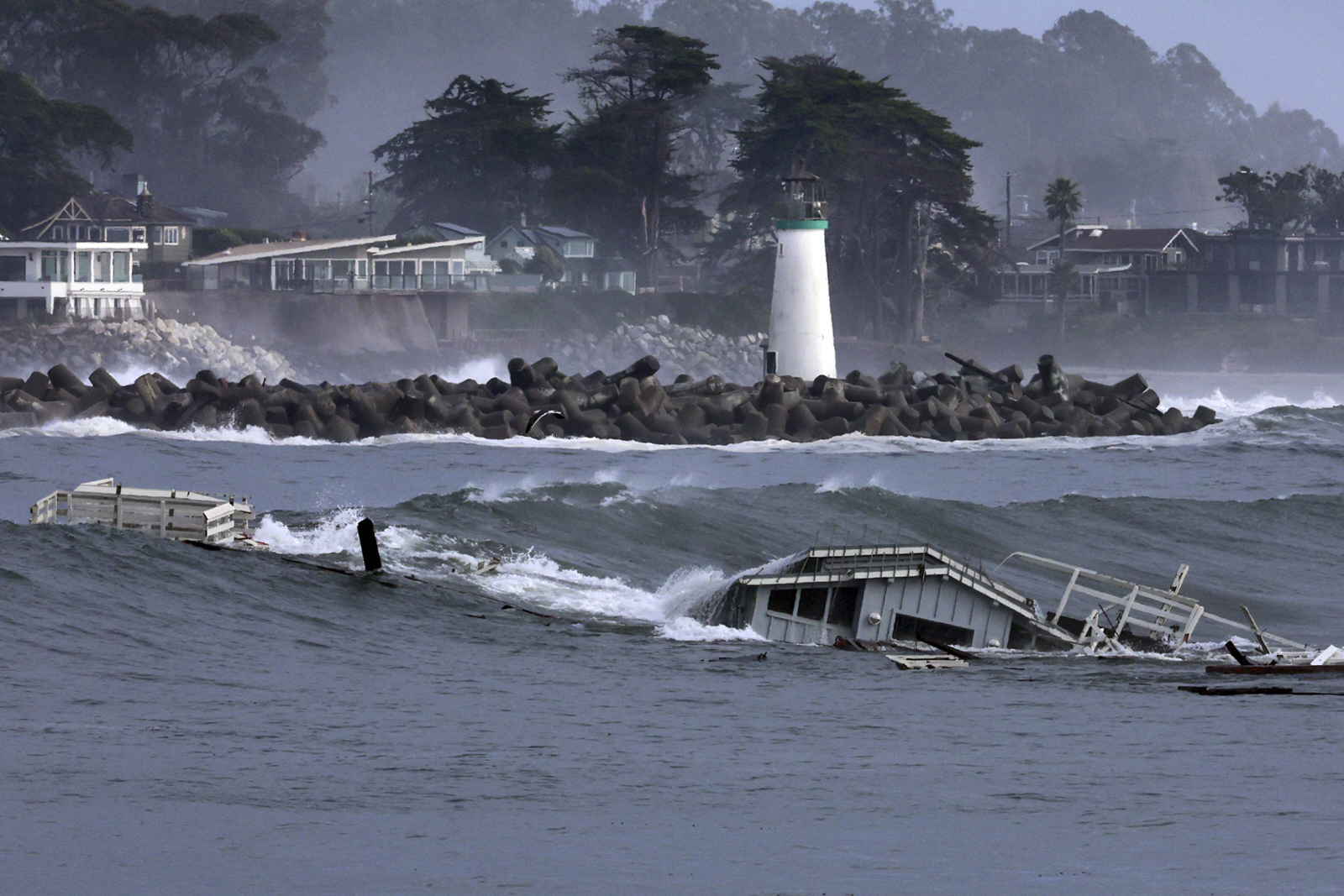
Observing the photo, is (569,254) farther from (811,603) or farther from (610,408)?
(811,603)

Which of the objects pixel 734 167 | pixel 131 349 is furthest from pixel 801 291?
pixel 734 167

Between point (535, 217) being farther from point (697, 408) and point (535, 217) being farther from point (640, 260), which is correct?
point (697, 408)

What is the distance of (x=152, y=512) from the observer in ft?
68.4

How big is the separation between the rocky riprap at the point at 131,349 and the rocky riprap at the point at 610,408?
20766 mm

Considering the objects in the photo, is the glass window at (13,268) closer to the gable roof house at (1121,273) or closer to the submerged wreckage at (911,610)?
the gable roof house at (1121,273)

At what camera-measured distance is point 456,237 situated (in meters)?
84.6

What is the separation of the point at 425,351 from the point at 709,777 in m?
63.5

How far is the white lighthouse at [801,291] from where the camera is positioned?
4531cm

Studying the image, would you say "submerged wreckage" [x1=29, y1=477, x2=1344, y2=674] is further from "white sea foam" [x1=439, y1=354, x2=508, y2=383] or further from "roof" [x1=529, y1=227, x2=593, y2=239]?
"roof" [x1=529, y1=227, x2=593, y2=239]

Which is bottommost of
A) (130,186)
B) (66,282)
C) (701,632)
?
(701,632)

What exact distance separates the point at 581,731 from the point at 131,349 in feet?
181

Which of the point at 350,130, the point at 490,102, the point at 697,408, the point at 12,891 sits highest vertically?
the point at 350,130

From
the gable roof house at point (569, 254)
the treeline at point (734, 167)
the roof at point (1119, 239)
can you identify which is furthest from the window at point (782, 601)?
the roof at point (1119, 239)

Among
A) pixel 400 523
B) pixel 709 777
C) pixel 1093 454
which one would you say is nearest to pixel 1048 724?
pixel 709 777
